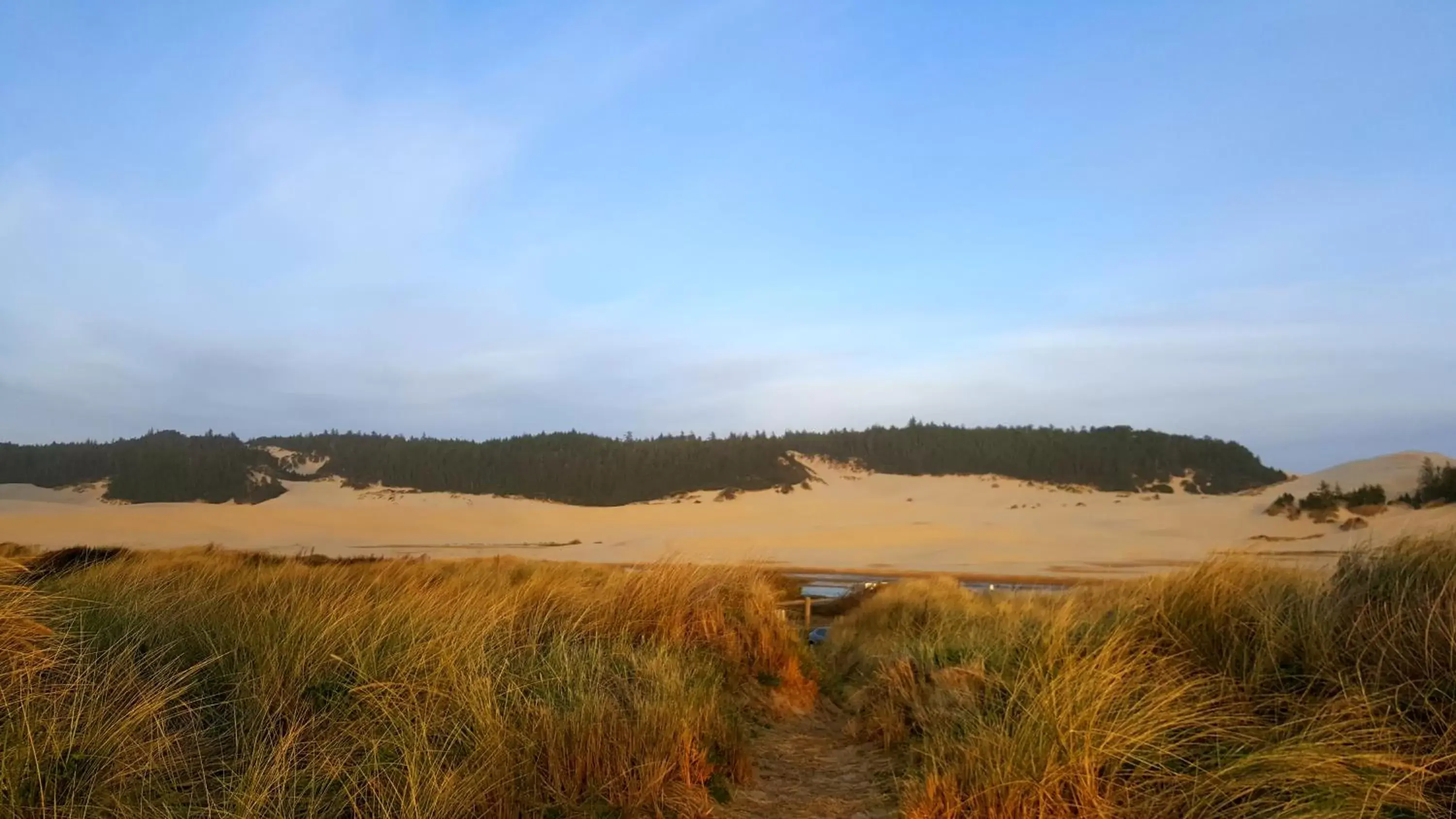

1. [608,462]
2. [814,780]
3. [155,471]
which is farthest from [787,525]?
[814,780]

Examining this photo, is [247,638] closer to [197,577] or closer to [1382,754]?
[197,577]

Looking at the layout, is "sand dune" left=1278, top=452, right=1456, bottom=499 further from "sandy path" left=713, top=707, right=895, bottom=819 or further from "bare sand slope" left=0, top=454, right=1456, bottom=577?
"sandy path" left=713, top=707, right=895, bottom=819

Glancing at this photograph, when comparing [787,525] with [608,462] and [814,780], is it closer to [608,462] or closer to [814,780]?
[608,462]

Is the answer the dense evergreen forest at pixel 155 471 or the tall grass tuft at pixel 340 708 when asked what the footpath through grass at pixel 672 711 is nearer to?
the tall grass tuft at pixel 340 708

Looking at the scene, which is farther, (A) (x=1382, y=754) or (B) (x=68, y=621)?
(B) (x=68, y=621)

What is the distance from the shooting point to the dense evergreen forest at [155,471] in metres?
51.2

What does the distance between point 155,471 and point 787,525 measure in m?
37.1

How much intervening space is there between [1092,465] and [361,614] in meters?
60.5

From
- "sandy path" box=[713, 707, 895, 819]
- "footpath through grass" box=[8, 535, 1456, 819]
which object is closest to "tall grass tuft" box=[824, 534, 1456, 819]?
"footpath through grass" box=[8, 535, 1456, 819]

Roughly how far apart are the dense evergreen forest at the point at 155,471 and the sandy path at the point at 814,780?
2140 inches

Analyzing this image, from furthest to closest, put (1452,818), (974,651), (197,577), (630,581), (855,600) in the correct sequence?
1. (855,600)
2. (630,581)
3. (197,577)
4. (974,651)
5. (1452,818)

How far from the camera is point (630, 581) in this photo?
9875 millimetres

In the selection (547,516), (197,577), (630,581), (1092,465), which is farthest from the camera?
(1092,465)

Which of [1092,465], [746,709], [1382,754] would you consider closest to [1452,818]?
[1382,754]
